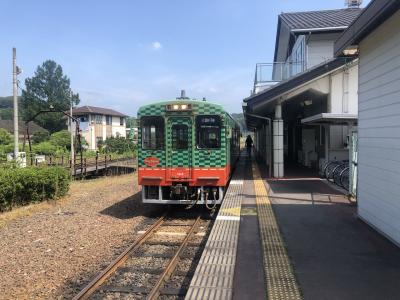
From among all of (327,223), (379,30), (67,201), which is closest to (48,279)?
(327,223)

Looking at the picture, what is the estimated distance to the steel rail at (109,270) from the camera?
5.29 meters

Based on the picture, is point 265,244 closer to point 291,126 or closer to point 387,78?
point 387,78

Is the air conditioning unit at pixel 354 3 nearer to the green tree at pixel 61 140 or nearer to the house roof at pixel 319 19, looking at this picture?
the house roof at pixel 319 19

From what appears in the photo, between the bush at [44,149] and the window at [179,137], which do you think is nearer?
the window at [179,137]

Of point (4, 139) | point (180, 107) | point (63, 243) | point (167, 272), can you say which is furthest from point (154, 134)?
point (4, 139)

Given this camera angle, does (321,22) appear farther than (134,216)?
Yes

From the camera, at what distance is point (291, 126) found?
2827 centimetres

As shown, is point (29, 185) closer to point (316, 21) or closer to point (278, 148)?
point (278, 148)

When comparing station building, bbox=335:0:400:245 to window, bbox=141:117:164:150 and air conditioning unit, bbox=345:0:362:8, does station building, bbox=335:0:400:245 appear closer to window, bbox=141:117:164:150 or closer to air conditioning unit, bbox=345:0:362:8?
window, bbox=141:117:164:150

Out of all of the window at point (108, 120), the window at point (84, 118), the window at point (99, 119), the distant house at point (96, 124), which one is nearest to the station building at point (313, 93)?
the window at point (84, 118)

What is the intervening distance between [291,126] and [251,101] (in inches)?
530

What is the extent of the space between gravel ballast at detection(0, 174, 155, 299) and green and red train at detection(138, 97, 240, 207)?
4.23 feet

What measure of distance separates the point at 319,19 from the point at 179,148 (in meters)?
12.9

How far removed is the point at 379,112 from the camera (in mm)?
6965
